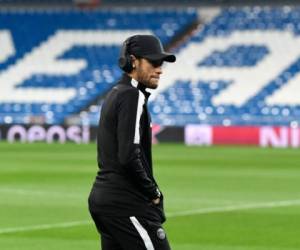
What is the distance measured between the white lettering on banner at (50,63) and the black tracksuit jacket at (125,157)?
38.3 meters

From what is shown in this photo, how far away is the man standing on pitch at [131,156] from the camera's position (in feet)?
20.8

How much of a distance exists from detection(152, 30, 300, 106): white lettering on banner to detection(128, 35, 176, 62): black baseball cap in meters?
35.4

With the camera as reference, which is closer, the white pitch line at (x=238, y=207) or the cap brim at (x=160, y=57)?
the cap brim at (x=160, y=57)

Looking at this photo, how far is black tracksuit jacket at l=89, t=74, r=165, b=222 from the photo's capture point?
632 cm

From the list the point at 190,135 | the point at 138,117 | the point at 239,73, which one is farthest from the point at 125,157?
the point at 239,73

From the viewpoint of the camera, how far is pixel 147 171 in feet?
21.4

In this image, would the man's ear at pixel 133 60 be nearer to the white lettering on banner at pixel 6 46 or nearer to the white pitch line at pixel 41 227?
the white pitch line at pixel 41 227

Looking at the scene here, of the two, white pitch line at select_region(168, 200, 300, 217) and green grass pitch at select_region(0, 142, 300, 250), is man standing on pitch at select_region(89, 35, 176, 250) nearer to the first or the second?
green grass pitch at select_region(0, 142, 300, 250)

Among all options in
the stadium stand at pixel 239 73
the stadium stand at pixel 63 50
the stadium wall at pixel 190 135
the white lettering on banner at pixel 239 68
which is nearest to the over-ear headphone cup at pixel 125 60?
the stadium wall at pixel 190 135

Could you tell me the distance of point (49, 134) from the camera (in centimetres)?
3784

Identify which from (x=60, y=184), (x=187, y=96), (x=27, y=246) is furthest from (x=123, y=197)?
(x=187, y=96)

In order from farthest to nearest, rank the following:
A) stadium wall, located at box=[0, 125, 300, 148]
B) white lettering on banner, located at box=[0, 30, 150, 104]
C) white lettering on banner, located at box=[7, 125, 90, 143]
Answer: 1. white lettering on banner, located at box=[0, 30, 150, 104]
2. white lettering on banner, located at box=[7, 125, 90, 143]
3. stadium wall, located at box=[0, 125, 300, 148]

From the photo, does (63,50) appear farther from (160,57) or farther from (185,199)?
(160,57)

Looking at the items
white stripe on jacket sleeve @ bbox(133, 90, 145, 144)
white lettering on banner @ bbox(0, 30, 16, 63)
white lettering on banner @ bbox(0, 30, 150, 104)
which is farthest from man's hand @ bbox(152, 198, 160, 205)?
white lettering on banner @ bbox(0, 30, 16, 63)
